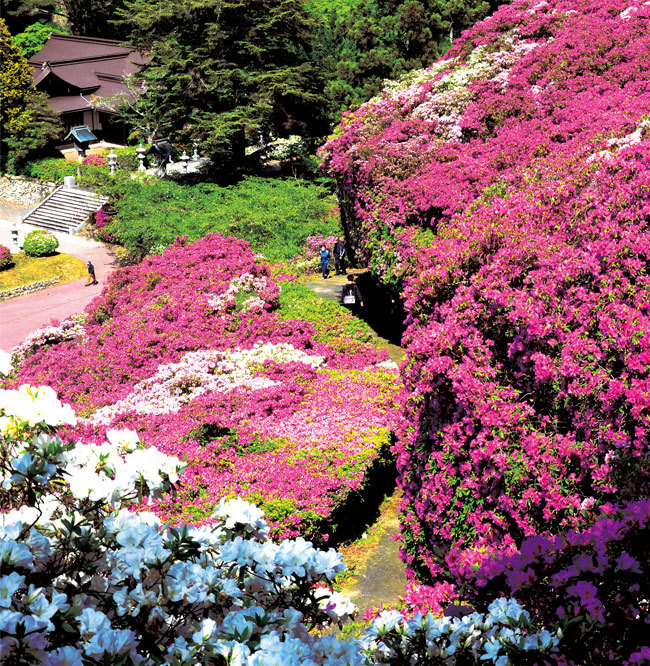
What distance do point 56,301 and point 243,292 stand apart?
38.1 feet

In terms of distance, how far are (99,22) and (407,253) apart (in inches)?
2381

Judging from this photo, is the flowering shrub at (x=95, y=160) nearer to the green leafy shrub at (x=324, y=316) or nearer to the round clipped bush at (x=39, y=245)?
the round clipped bush at (x=39, y=245)

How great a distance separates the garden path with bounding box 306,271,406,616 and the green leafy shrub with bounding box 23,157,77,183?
114ft

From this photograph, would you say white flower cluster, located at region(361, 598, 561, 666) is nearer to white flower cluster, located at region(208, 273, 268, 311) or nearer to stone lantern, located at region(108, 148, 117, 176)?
white flower cluster, located at region(208, 273, 268, 311)

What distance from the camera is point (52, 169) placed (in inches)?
1511

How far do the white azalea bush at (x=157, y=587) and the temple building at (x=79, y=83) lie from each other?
Result: 46.3 metres

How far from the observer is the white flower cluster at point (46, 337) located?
15328mm

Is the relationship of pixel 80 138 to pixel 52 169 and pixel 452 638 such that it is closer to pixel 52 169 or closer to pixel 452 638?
pixel 52 169

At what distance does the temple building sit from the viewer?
46.6 meters

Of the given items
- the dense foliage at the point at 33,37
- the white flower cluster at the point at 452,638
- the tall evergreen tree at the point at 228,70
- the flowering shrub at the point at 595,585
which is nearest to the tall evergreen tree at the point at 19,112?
the tall evergreen tree at the point at 228,70

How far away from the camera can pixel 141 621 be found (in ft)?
8.53

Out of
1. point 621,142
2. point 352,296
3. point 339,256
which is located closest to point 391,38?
point 339,256

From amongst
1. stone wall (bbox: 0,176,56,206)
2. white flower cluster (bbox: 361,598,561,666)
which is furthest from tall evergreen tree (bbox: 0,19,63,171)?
white flower cluster (bbox: 361,598,561,666)

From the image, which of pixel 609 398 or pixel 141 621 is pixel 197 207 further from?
pixel 141 621
